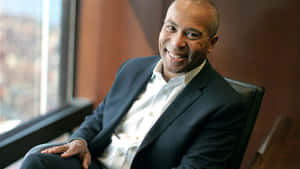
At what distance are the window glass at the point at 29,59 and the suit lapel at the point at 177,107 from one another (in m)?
1.25

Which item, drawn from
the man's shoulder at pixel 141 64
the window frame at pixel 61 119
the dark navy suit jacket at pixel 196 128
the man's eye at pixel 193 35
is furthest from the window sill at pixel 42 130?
the man's eye at pixel 193 35

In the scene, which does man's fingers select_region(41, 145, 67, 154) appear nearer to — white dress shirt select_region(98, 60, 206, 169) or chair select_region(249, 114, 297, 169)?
white dress shirt select_region(98, 60, 206, 169)

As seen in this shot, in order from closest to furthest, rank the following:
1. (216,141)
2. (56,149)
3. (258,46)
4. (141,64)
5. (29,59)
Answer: (216,141) < (56,149) < (141,64) < (258,46) < (29,59)

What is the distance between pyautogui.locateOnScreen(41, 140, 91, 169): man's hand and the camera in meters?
1.44

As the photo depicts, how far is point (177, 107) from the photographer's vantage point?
4.65 ft

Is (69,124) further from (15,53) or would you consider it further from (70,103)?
(15,53)

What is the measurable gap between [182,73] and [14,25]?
1421mm

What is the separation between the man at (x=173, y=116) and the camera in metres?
1.34

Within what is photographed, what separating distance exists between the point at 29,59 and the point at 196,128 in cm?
168

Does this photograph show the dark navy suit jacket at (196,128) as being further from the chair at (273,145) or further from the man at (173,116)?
the chair at (273,145)

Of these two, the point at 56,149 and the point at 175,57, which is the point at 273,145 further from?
the point at 56,149

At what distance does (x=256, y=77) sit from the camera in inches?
82.4

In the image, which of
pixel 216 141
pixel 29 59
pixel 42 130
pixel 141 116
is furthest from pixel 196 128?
pixel 29 59

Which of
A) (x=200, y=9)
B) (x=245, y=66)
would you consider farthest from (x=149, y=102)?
(x=245, y=66)
